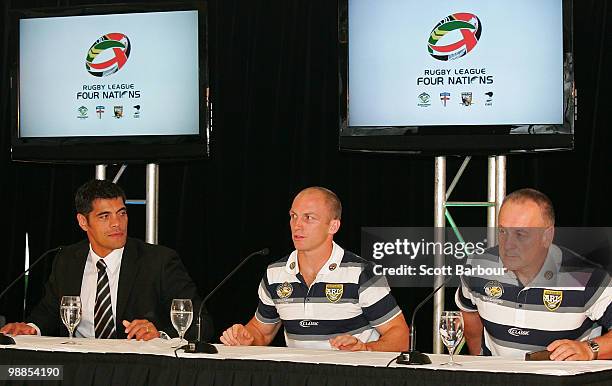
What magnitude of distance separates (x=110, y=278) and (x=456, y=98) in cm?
167

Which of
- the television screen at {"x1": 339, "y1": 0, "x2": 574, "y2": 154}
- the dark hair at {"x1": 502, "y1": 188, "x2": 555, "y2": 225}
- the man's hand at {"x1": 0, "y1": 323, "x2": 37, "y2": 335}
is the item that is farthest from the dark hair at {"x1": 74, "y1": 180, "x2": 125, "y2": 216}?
the dark hair at {"x1": 502, "y1": 188, "x2": 555, "y2": 225}

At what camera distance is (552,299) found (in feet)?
11.3

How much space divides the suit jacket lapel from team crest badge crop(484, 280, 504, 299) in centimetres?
146

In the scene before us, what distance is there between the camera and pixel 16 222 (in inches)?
237

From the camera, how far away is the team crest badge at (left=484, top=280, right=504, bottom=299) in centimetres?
354

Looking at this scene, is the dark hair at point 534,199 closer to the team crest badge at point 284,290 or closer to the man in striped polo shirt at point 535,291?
the man in striped polo shirt at point 535,291

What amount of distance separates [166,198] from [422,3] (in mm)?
2022


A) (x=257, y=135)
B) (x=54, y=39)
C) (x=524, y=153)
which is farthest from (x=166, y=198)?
(x=524, y=153)

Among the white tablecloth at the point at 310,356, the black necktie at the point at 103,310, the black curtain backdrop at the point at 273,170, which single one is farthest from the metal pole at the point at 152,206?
the white tablecloth at the point at 310,356

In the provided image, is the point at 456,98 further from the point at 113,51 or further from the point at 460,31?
the point at 113,51

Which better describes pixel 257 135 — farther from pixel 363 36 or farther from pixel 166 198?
pixel 363 36

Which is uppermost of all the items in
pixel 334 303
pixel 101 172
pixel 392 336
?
pixel 101 172

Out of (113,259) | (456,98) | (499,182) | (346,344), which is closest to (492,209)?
(499,182)

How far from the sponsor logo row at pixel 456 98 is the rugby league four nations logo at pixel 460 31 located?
0.53 ft
